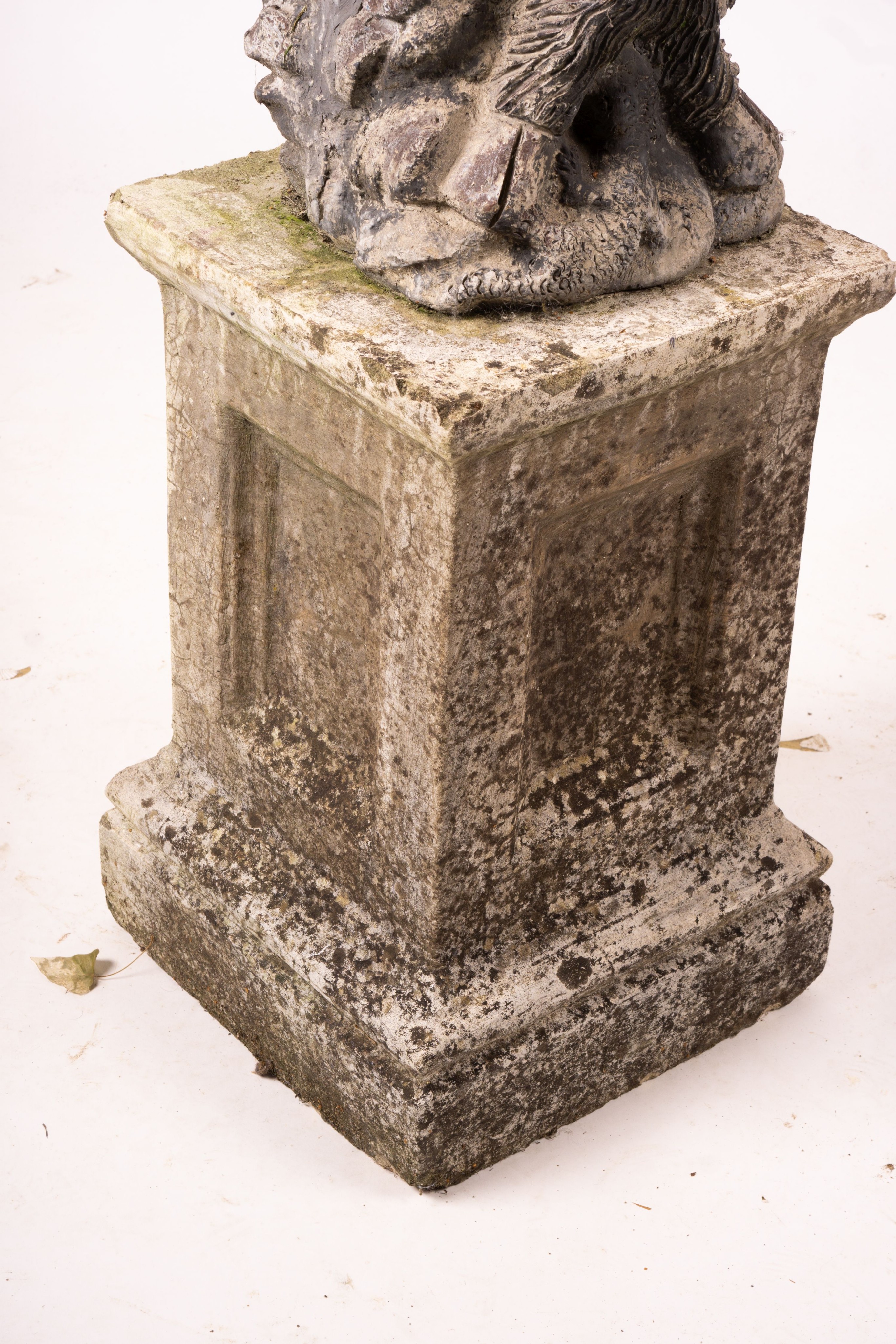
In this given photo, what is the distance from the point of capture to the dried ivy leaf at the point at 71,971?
3.10m

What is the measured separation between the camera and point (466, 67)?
245cm

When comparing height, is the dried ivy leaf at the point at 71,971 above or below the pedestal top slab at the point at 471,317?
below

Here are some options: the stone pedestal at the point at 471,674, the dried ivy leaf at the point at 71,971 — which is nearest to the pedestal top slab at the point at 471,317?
the stone pedestal at the point at 471,674

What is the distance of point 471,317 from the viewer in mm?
2461

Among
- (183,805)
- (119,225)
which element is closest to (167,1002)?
(183,805)

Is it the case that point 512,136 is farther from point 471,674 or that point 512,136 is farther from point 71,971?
point 71,971

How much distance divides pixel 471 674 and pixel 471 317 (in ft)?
1.56

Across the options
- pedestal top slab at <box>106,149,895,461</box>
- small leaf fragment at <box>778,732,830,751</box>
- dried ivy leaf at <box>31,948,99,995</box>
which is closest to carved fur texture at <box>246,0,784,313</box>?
pedestal top slab at <box>106,149,895,461</box>

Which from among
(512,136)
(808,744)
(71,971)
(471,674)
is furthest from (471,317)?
(808,744)

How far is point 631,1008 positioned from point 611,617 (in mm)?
621

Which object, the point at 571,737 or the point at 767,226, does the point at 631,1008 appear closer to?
the point at 571,737

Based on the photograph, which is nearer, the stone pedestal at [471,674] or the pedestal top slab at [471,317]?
the pedestal top slab at [471,317]

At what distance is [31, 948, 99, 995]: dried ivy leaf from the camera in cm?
310

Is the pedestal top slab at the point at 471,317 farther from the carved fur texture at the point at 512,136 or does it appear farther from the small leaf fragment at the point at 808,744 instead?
the small leaf fragment at the point at 808,744
